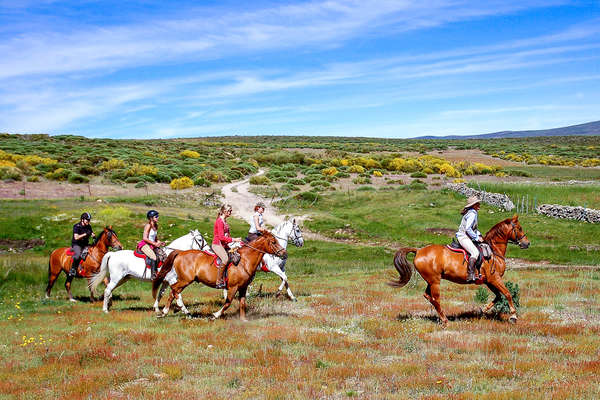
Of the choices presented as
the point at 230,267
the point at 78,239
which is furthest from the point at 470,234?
the point at 78,239

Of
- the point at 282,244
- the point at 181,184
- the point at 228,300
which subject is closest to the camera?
the point at 228,300

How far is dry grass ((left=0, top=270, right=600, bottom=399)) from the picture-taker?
24.8ft

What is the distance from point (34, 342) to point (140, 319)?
111 inches

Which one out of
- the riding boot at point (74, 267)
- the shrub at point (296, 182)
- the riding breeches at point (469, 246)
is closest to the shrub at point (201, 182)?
the shrub at point (296, 182)

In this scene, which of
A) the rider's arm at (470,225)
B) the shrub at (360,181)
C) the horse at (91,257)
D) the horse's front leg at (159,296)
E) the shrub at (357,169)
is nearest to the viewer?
the rider's arm at (470,225)

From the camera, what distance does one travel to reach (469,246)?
38.2ft

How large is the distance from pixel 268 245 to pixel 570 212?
2901cm

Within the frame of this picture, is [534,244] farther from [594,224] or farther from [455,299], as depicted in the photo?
[455,299]

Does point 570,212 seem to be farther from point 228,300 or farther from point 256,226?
point 228,300

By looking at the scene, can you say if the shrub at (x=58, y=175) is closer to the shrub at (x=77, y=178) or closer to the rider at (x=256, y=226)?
the shrub at (x=77, y=178)

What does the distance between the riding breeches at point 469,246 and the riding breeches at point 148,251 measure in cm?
863

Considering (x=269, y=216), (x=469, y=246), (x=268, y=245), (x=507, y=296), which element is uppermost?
(x=469, y=246)

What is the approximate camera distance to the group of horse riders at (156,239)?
12555 millimetres

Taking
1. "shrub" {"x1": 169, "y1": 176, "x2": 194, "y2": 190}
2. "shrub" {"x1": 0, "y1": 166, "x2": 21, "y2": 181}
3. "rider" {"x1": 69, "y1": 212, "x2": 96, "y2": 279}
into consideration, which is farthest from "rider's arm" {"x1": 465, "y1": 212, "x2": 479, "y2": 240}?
"shrub" {"x1": 0, "y1": 166, "x2": 21, "y2": 181}
